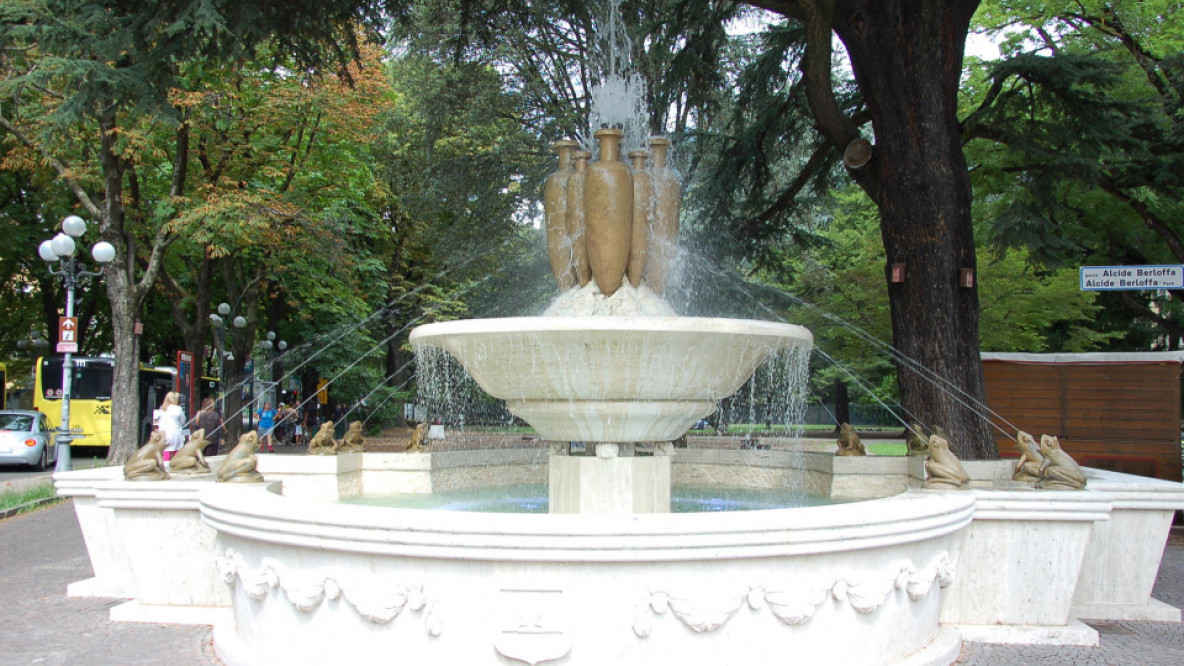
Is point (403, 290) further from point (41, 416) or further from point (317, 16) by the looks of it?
Answer: point (317, 16)

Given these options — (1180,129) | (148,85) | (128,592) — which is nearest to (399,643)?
(128,592)

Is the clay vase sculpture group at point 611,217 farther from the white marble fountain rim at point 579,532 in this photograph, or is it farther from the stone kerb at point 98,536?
the stone kerb at point 98,536

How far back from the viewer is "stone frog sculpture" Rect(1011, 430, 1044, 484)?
759 centimetres

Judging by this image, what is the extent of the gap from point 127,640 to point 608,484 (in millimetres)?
3735

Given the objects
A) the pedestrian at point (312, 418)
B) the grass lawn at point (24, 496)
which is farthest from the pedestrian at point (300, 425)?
the grass lawn at point (24, 496)

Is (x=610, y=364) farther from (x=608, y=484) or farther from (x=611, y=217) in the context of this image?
(x=611, y=217)

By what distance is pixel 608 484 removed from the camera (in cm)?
751

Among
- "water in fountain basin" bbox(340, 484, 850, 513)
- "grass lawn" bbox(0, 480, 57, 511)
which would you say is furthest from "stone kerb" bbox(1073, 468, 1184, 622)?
"grass lawn" bbox(0, 480, 57, 511)

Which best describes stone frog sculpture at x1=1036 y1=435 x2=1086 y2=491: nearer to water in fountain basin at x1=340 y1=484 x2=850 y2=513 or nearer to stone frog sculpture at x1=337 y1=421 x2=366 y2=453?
water in fountain basin at x1=340 y1=484 x2=850 y2=513

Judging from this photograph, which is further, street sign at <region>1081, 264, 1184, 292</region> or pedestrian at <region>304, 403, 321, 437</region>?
pedestrian at <region>304, 403, 321, 437</region>

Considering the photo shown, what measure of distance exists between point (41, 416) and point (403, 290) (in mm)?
11903

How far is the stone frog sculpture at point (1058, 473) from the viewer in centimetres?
709

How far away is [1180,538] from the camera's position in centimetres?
1279

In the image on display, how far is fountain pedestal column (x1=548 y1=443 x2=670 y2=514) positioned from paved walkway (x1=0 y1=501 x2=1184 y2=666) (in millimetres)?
2600
